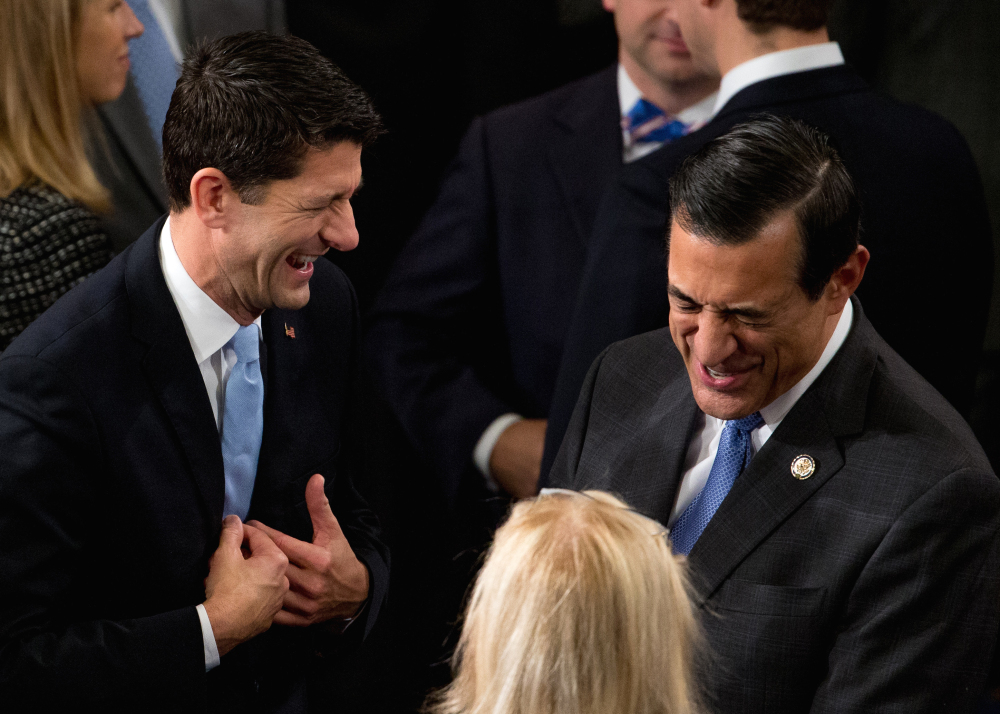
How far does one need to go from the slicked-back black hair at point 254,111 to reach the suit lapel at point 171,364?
158 mm

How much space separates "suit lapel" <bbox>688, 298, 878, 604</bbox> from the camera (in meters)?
1.70

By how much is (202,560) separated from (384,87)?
4.44 feet

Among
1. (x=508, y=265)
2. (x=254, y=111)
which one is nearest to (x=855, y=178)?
(x=508, y=265)

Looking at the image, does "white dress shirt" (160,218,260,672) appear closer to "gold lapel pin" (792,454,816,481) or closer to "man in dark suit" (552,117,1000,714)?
"man in dark suit" (552,117,1000,714)

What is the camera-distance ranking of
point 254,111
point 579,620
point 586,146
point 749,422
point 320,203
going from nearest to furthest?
point 579,620, point 254,111, point 320,203, point 749,422, point 586,146

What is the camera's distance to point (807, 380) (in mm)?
1769

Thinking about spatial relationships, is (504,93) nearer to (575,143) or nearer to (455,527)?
(575,143)

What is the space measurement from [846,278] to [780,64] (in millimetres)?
682

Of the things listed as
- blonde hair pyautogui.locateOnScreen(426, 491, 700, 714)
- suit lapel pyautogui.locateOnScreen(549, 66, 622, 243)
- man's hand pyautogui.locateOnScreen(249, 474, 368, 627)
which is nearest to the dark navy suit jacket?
suit lapel pyautogui.locateOnScreen(549, 66, 622, 243)

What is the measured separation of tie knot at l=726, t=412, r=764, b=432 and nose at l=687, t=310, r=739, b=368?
0.15 meters

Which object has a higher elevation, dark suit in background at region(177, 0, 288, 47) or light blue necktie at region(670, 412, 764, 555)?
dark suit in background at region(177, 0, 288, 47)

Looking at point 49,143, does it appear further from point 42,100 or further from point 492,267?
point 492,267

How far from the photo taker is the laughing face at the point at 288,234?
166 cm

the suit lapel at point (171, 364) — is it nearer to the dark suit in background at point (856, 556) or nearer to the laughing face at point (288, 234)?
the laughing face at point (288, 234)
